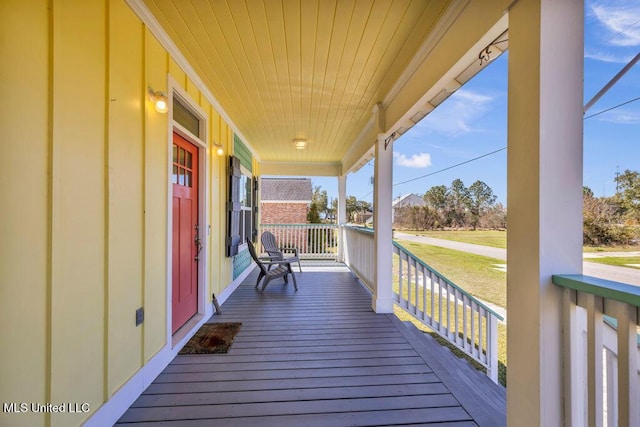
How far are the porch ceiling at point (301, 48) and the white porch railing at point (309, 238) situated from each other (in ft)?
13.1

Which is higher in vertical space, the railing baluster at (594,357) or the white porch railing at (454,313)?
the railing baluster at (594,357)

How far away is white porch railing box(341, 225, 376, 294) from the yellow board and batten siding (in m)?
2.73

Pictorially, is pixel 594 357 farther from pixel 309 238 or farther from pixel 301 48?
pixel 309 238

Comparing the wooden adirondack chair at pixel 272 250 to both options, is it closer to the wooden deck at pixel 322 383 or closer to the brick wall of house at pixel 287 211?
the wooden deck at pixel 322 383

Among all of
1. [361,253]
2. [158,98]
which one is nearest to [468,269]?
[361,253]

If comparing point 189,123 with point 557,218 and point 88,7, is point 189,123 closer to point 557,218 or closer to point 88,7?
point 88,7

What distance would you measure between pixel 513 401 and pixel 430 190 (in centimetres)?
431

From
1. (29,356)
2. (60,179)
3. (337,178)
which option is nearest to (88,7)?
(60,179)

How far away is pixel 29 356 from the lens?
3.49 feet

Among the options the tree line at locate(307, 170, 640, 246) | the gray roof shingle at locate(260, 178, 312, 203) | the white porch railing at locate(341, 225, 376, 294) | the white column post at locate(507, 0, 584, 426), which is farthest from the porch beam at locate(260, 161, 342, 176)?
the gray roof shingle at locate(260, 178, 312, 203)

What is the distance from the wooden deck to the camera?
1603 millimetres

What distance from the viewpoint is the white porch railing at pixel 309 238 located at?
733 centimetres

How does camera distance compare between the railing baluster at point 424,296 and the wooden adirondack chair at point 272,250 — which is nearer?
the railing baluster at point 424,296

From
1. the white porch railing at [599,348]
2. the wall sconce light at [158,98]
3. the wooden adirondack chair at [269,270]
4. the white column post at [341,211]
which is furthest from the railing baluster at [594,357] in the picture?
the white column post at [341,211]
